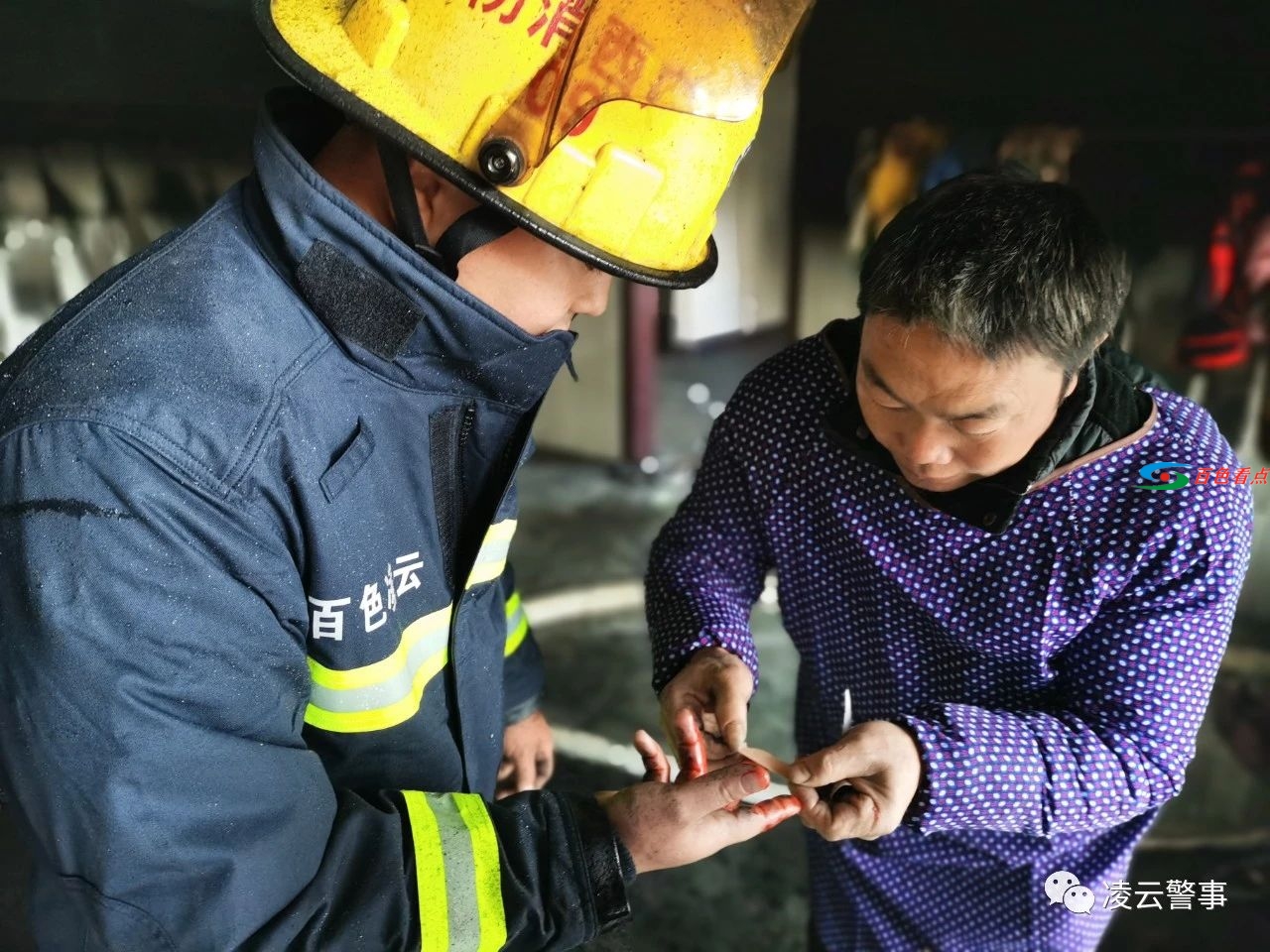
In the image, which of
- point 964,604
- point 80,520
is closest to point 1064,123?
point 964,604

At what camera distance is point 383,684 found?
4.90ft

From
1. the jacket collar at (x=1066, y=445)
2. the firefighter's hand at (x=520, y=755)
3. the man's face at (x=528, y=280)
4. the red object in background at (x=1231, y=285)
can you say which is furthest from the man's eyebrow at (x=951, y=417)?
the red object in background at (x=1231, y=285)

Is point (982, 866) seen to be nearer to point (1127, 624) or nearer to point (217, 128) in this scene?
point (1127, 624)

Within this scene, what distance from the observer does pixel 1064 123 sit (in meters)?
3.49

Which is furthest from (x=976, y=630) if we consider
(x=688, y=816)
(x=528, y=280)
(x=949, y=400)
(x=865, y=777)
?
(x=528, y=280)

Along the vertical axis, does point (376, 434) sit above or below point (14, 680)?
above

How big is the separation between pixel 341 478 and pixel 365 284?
0.28m

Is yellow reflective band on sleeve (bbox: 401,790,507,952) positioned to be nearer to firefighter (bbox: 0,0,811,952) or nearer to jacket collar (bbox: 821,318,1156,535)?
firefighter (bbox: 0,0,811,952)

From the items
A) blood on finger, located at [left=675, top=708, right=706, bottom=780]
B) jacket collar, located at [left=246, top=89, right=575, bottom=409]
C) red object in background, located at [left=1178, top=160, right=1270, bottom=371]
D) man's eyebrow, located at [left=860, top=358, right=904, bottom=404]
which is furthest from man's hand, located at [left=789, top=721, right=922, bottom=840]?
red object in background, located at [left=1178, top=160, right=1270, bottom=371]

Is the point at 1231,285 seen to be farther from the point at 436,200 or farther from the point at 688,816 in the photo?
the point at 436,200

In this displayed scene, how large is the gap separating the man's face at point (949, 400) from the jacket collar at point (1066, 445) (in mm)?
24

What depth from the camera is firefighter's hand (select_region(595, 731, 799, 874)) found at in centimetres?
151

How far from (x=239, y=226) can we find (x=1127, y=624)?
60.8 inches

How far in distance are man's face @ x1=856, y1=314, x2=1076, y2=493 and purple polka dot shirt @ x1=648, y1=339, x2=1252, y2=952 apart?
13 cm
